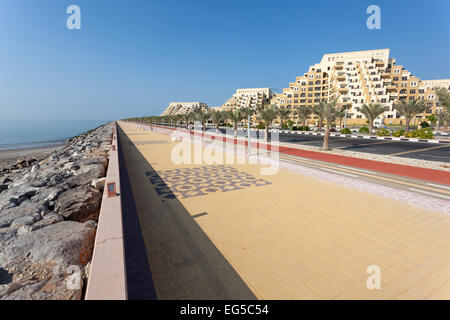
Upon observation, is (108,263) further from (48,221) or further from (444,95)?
(444,95)

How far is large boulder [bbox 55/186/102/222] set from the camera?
16.6ft

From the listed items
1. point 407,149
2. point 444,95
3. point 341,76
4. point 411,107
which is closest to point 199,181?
point 444,95

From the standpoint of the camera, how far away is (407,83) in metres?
69.8

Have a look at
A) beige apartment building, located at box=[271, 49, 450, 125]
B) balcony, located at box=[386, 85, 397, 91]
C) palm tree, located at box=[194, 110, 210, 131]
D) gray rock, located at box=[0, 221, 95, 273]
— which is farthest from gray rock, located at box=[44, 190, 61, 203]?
balcony, located at box=[386, 85, 397, 91]

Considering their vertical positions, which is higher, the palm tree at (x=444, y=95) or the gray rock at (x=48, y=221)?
the palm tree at (x=444, y=95)

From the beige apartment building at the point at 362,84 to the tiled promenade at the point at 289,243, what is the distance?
59939 millimetres

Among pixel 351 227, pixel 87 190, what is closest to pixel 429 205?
pixel 351 227

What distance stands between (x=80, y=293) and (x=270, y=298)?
93.8 inches

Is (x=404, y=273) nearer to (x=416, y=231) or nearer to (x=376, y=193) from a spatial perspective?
(x=416, y=231)

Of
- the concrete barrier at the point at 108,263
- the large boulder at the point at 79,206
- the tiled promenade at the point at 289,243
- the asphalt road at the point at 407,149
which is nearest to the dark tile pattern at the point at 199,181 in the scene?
the tiled promenade at the point at 289,243

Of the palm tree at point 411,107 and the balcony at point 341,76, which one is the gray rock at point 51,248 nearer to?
the palm tree at point 411,107

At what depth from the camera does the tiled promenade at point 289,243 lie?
10.5 feet

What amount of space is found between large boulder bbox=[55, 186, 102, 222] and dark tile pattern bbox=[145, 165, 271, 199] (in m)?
2.04

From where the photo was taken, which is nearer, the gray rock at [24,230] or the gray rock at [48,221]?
the gray rock at [24,230]
